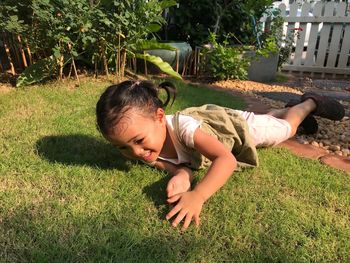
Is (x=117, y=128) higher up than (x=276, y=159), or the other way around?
(x=117, y=128)

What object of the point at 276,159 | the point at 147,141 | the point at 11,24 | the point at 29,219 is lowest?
the point at 276,159

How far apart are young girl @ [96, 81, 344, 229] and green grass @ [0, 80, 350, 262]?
97 millimetres

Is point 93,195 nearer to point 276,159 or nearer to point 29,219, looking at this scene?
point 29,219

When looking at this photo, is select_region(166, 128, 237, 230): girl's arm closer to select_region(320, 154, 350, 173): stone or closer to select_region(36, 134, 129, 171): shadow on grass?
select_region(36, 134, 129, 171): shadow on grass

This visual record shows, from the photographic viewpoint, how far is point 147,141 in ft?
6.87

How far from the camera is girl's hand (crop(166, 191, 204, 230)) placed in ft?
5.92

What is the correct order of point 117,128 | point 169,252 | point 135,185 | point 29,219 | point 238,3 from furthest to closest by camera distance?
1. point 238,3
2. point 135,185
3. point 117,128
4. point 29,219
5. point 169,252

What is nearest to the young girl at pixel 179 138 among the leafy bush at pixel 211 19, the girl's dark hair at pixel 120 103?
the girl's dark hair at pixel 120 103

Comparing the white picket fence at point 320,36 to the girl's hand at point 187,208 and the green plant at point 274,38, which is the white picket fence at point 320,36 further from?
the girl's hand at point 187,208

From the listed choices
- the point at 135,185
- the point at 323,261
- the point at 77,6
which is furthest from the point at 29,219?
the point at 77,6

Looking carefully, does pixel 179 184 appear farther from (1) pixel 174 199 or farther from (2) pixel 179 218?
(2) pixel 179 218

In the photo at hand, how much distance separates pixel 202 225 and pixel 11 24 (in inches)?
134

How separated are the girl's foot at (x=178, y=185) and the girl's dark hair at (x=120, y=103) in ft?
1.31

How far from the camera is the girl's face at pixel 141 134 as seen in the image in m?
1.99
